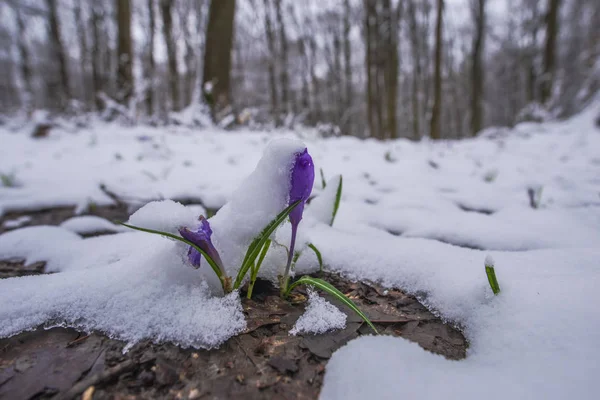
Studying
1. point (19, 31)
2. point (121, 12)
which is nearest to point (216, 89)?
point (121, 12)

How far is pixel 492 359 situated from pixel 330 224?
69 cm

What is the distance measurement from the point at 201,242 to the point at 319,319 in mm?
313

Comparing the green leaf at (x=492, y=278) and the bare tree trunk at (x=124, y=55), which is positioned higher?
the bare tree trunk at (x=124, y=55)

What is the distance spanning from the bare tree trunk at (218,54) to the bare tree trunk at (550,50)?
8217mm

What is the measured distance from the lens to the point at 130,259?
0.81 meters

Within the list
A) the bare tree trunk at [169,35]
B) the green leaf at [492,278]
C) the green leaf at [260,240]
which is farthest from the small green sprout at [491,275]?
the bare tree trunk at [169,35]

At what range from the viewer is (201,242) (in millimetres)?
691

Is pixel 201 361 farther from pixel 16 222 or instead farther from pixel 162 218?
pixel 16 222

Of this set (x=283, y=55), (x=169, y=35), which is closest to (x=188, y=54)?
(x=169, y=35)

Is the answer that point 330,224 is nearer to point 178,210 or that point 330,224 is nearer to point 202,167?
point 178,210

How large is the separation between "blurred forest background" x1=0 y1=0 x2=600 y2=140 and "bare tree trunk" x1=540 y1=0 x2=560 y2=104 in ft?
0.09

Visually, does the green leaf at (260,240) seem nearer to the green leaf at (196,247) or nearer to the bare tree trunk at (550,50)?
the green leaf at (196,247)

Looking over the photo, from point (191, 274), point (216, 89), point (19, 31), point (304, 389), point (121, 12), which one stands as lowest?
point (304, 389)

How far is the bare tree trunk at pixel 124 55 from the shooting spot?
22.2ft
